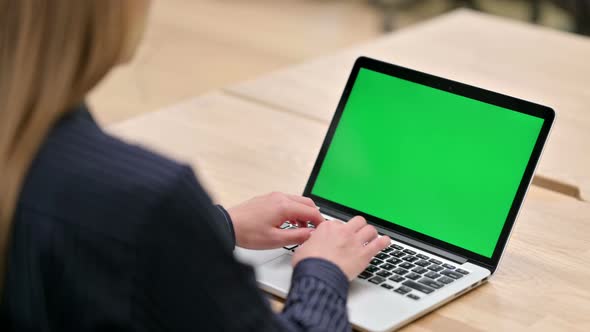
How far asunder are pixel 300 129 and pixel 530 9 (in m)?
3.43

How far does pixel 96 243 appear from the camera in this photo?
0.81m

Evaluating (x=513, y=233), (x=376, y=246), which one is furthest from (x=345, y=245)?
(x=513, y=233)

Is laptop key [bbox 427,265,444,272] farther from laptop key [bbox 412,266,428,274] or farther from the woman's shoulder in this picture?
the woman's shoulder

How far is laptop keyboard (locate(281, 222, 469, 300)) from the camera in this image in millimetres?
1171

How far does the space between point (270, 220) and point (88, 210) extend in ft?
1.52

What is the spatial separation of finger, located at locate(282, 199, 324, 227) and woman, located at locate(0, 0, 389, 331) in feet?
1.26

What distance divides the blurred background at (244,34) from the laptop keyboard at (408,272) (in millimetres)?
2371

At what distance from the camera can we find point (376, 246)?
3.85 ft

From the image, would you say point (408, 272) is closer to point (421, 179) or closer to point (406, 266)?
point (406, 266)

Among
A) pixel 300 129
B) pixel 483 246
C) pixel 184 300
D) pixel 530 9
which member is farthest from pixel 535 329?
pixel 530 9

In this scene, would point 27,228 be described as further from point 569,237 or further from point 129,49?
point 569,237

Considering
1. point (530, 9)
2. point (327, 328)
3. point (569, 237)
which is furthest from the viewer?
point (530, 9)

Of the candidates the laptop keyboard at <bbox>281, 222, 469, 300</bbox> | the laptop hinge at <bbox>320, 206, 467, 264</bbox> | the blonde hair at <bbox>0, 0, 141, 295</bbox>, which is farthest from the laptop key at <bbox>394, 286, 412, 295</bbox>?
the blonde hair at <bbox>0, 0, 141, 295</bbox>

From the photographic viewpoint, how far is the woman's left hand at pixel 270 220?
1230 mm
